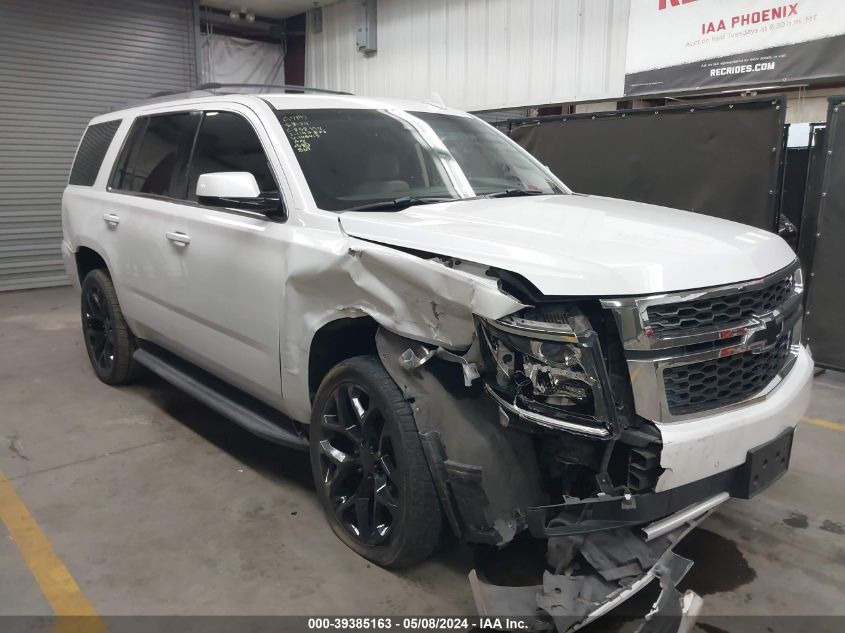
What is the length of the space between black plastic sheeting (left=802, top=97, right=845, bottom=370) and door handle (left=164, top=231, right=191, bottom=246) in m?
4.66

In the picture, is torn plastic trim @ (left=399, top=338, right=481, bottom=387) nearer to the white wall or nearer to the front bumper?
the front bumper

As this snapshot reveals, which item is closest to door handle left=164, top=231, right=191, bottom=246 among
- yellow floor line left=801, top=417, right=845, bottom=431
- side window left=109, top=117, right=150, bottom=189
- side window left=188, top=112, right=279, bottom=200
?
side window left=188, top=112, right=279, bottom=200

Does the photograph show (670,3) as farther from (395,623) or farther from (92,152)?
(395,623)

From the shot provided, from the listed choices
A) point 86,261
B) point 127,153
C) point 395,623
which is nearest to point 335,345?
point 395,623

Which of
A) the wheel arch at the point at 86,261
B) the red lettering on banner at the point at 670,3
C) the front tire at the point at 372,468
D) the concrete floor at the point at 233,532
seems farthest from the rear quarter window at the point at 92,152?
the red lettering on banner at the point at 670,3

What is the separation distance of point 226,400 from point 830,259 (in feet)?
15.2

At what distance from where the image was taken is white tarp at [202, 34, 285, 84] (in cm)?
1084

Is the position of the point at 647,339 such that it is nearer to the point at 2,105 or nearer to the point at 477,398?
the point at 477,398

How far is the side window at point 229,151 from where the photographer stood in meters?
3.13

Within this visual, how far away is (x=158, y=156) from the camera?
4023mm

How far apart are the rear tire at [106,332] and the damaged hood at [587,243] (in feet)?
8.46

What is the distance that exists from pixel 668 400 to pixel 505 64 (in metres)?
6.84

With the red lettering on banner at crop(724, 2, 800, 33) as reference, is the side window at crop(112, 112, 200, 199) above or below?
below

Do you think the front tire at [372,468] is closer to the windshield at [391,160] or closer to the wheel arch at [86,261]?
the windshield at [391,160]
